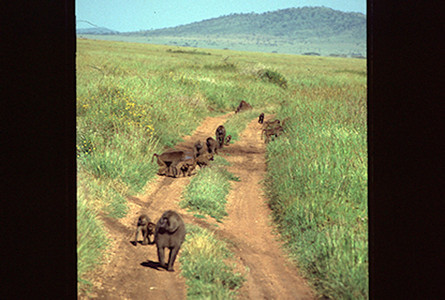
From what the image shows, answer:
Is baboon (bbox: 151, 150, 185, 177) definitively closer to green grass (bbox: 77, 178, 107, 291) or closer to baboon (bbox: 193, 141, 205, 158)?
baboon (bbox: 193, 141, 205, 158)

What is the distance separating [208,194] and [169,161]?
157 centimetres

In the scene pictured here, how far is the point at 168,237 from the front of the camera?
326cm

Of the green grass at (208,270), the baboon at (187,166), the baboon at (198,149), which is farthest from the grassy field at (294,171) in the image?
the baboon at (198,149)

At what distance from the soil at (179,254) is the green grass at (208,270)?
7 centimetres

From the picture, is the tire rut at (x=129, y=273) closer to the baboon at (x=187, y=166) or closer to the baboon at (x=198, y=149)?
the baboon at (x=187, y=166)

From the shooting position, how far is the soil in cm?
295

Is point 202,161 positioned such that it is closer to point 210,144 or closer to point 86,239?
point 210,144

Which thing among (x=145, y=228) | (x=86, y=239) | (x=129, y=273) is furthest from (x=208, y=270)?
(x=86, y=239)

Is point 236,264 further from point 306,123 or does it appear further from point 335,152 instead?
point 306,123

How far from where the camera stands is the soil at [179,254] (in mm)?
2945

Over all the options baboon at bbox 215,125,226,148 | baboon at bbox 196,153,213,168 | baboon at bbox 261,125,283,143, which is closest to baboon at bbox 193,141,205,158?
baboon at bbox 196,153,213,168

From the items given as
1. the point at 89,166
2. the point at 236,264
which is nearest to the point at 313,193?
the point at 236,264

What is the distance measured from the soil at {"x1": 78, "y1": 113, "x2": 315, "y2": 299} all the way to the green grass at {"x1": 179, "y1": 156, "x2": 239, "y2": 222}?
107mm

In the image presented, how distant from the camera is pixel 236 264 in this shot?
3.63 meters
